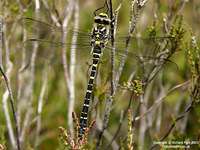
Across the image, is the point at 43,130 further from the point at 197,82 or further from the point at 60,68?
the point at 197,82

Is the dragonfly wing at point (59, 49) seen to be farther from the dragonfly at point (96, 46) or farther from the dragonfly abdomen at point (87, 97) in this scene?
the dragonfly abdomen at point (87, 97)

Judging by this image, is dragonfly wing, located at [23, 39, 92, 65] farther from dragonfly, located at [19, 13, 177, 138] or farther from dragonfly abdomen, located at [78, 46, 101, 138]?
dragonfly abdomen, located at [78, 46, 101, 138]

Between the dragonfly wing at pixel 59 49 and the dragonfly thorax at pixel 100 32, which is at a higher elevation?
the dragonfly thorax at pixel 100 32

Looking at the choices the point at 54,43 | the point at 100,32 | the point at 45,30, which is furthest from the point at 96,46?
the point at 45,30

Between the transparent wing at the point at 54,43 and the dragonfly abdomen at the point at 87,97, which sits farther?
the transparent wing at the point at 54,43

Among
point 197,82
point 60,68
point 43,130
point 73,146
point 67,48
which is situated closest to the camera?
point 73,146

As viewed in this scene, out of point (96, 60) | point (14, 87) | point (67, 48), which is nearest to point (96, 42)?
point (96, 60)

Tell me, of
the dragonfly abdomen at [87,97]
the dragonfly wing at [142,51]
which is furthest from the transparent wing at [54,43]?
the dragonfly wing at [142,51]
